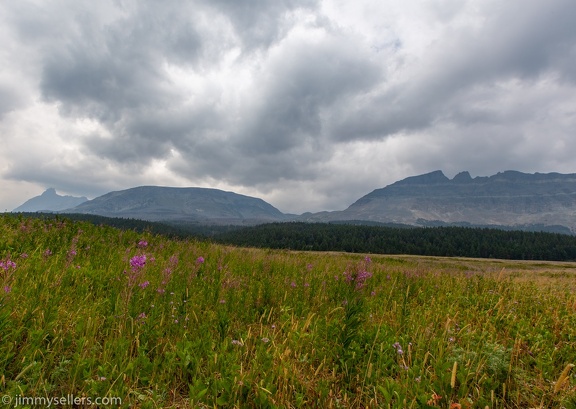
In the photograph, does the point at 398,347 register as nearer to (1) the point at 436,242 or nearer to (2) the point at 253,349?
(2) the point at 253,349

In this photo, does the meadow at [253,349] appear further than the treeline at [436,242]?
No

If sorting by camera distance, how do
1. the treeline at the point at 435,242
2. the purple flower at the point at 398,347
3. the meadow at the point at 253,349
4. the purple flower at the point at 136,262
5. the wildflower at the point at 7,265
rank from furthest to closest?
Answer: the treeline at the point at 435,242
the wildflower at the point at 7,265
the purple flower at the point at 136,262
the purple flower at the point at 398,347
the meadow at the point at 253,349

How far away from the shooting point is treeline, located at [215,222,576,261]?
150875 mm

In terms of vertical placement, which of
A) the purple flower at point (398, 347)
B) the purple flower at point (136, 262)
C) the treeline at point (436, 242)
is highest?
the purple flower at point (136, 262)

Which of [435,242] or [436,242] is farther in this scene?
[435,242]

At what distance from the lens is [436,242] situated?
541 feet

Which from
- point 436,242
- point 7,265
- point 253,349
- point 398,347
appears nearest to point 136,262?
point 253,349

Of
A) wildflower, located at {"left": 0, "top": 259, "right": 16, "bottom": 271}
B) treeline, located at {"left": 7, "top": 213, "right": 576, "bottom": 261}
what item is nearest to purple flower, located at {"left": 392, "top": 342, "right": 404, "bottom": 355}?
wildflower, located at {"left": 0, "top": 259, "right": 16, "bottom": 271}

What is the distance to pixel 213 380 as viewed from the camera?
2.94m

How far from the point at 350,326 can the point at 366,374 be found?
2.42 ft

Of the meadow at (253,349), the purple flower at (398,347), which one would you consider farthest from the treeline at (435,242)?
the purple flower at (398,347)

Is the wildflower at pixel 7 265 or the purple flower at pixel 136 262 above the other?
the purple flower at pixel 136 262

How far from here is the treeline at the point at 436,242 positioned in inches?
5940

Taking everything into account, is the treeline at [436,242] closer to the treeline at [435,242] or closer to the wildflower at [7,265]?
the treeline at [435,242]
